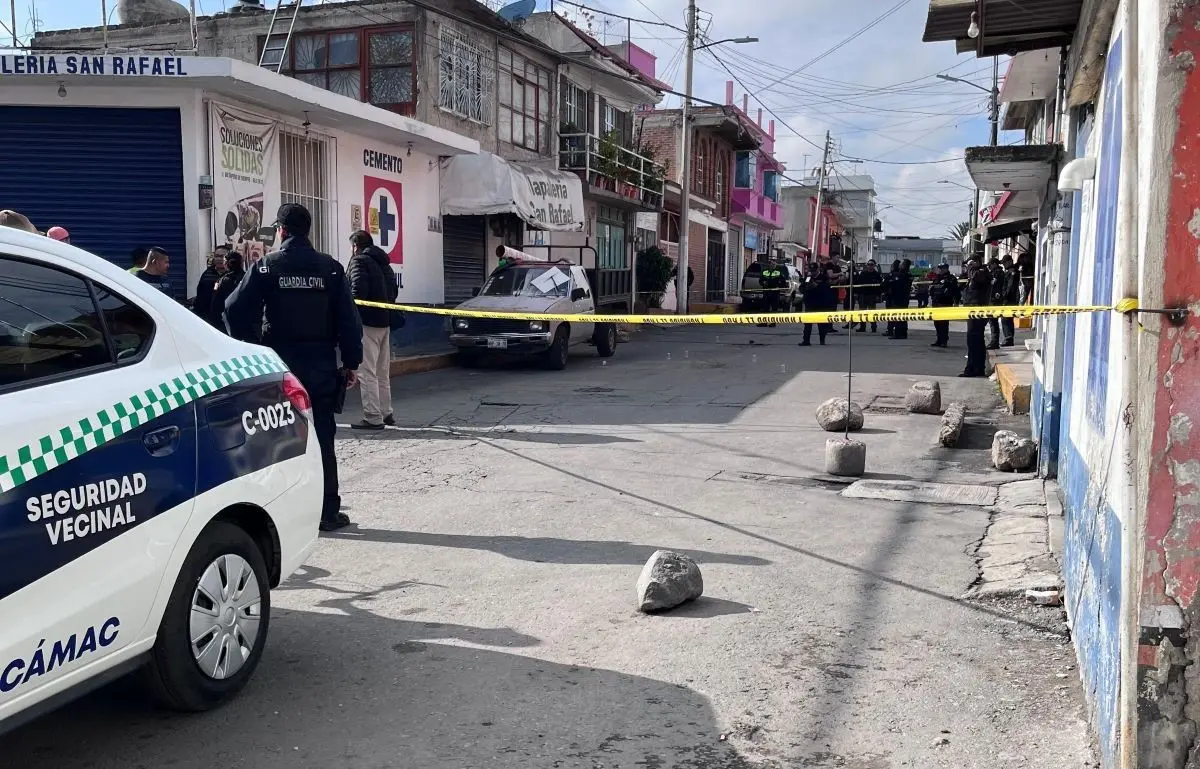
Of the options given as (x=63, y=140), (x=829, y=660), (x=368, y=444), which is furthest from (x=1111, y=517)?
(x=63, y=140)

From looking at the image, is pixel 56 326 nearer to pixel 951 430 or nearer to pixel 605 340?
pixel 951 430

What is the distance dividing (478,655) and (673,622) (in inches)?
38.2

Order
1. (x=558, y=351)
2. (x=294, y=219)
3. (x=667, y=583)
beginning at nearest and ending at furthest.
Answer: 1. (x=667, y=583)
2. (x=294, y=219)
3. (x=558, y=351)

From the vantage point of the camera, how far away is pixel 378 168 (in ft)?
59.8

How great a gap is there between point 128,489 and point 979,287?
15319mm

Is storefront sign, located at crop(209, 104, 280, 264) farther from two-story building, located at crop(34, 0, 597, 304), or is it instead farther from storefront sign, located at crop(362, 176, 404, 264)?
two-story building, located at crop(34, 0, 597, 304)

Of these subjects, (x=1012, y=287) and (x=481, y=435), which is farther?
(x=1012, y=287)

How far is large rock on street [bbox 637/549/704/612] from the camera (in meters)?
5.03

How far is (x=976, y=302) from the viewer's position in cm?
1672

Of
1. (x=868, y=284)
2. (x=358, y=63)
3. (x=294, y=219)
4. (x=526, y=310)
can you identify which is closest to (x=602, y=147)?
(x=868, y=284)

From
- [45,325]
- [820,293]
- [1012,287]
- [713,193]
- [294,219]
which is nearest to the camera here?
[45,325]

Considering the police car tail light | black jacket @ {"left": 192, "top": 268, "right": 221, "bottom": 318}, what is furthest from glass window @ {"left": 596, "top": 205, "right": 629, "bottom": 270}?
the police car tail light

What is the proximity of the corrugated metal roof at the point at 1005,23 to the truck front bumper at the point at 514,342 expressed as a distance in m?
8.89

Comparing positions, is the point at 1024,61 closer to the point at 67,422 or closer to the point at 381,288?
the point at 381,288
